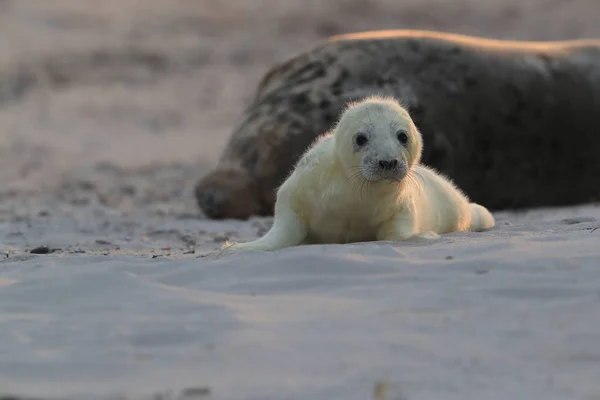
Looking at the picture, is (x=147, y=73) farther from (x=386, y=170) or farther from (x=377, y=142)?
(x=386, y=170)

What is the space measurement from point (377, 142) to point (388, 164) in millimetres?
132

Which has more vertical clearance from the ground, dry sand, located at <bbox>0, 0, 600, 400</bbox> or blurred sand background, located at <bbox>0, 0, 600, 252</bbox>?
blurred sand background, located at <bbox>0, 0, 600, 252</bbox>

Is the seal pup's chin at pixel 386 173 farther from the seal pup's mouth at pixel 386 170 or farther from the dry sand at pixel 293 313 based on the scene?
the dry sand at pixel 293 313

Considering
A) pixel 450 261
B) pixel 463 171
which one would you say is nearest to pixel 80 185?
pixel 463 171

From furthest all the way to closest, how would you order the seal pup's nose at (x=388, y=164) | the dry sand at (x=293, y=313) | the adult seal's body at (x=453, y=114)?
1. the adult seal's body at (x=453, y=114)
2. the seal pup's nose at (x=388, y=164)
3. the dry sand at (x=293, y=313)

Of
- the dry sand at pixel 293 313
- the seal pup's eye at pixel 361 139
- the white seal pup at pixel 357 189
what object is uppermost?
the seal pup's eye at pixel 361 139

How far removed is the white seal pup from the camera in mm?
4199

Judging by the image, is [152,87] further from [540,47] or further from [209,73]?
[540,47]

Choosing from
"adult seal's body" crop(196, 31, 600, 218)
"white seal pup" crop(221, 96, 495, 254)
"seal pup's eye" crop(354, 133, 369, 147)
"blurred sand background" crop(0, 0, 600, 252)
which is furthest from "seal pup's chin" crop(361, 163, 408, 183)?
"blurred sand background" crop(0, 0, 600, 252)

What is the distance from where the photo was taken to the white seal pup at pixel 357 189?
4199 millimetres

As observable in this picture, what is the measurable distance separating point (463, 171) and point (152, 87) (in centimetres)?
811

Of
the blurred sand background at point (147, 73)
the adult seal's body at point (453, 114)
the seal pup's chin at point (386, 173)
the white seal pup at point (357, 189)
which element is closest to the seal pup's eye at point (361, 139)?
the white seal pup at point (357, 189)

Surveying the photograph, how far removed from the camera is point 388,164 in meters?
4.07

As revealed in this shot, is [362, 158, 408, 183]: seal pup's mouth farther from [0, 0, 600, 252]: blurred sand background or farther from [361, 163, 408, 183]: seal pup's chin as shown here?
[0, 0, 600, 252]: blurred sand background
